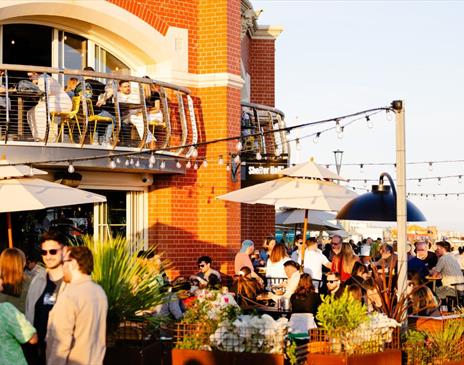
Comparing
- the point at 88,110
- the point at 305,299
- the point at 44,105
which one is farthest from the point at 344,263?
the point at 44,105

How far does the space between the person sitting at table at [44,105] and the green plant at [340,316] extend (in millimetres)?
8371

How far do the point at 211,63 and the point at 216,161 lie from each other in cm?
208

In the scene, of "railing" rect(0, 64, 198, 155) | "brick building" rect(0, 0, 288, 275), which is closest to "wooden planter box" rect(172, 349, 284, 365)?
"railing" rect(0, 64, 198, 155)

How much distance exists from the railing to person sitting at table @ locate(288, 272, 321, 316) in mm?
5928

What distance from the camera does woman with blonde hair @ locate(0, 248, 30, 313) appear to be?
998cm

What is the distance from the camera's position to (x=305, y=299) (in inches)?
563

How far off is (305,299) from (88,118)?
6.65 m

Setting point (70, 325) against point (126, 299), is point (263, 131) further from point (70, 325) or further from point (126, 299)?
point (70, 325)

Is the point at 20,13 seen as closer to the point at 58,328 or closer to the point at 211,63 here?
the point at 211,63

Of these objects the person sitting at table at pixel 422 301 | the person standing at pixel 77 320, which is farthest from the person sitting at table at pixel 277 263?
the person standing at pixel 77 320

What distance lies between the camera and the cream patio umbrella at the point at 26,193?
47.4 feet

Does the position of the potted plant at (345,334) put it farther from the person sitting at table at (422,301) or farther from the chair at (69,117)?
the chair at (69,117)

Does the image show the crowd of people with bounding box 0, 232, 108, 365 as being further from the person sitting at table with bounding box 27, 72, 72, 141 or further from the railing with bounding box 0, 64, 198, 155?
the person sitting at table with bounding box 27, 72, 72, 141

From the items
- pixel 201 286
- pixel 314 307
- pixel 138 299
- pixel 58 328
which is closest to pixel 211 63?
pixel 201 286
